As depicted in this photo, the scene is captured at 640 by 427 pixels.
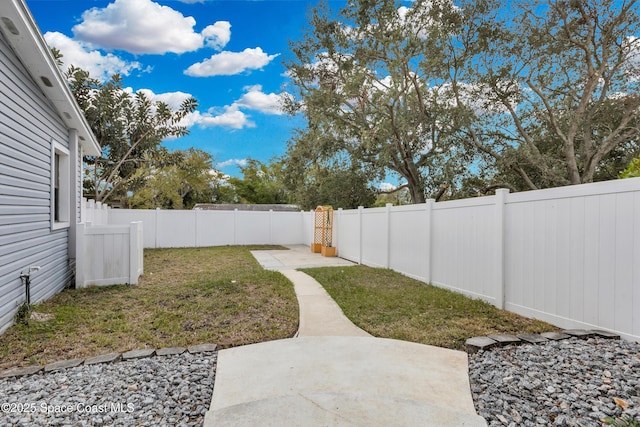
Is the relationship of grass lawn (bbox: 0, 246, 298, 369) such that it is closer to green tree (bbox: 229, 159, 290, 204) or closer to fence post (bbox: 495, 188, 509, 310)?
fence post (bbox: 495, 188, 509, 310)

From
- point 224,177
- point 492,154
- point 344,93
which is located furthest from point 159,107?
point 224,177

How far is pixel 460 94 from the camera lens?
1102cm

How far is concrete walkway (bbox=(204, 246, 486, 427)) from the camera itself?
1.96m

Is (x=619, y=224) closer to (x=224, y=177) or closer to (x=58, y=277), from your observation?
(x=58, y=277)

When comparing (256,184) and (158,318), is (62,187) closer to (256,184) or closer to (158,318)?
(158,318)

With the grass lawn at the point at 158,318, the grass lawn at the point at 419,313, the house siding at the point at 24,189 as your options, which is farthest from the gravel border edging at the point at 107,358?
the grass lawn at the point at 419,313

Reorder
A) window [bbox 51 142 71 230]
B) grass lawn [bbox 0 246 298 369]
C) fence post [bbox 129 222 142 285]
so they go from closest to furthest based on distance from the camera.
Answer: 1. grass lawn [bbox 0 246 298 369]
2. window [bbox 51 142 71 230]
3. fence post [bbox 129 222 142 285]

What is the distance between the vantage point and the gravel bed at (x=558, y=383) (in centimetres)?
196

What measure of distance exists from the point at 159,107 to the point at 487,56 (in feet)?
41.4

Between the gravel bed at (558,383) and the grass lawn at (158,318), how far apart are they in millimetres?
1904

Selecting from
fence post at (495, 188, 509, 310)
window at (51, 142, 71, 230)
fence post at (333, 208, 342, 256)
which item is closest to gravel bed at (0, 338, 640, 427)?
fence post at (495, 188, 509, 310)

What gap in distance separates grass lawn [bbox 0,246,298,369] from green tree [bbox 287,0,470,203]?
6467 mm

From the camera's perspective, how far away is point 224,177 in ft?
114

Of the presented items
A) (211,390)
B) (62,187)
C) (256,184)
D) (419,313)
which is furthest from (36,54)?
(256,184)
